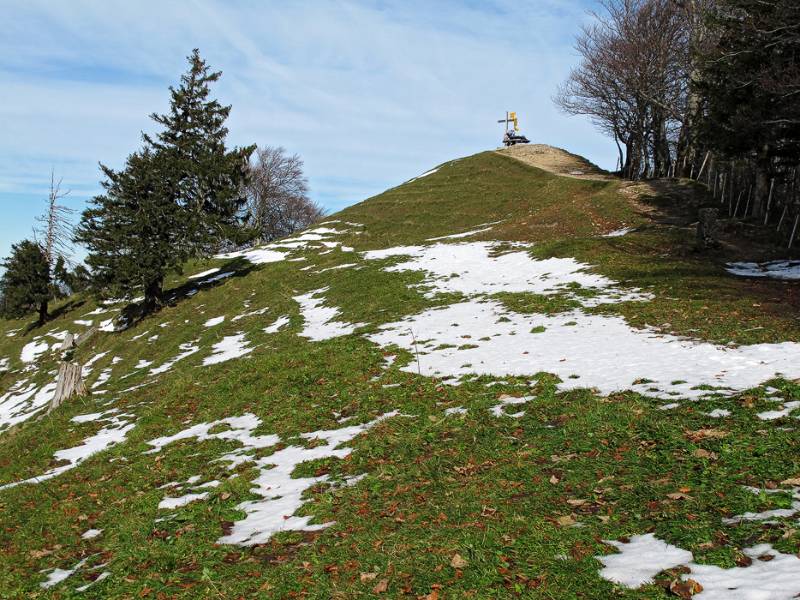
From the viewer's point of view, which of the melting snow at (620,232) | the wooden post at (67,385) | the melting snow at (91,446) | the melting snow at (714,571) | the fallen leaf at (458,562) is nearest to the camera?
the melting snow at (714,571)

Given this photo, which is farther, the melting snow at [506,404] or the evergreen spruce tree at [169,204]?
the evergreen spruce tree at [169,204]

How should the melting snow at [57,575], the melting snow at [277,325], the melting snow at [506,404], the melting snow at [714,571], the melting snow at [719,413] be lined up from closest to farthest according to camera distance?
the melting snow at [714,571] < the melting snow at [57,575] < the melting snow at [719,413] < the melting snow at [506,404] < the melting snow at [277,325]

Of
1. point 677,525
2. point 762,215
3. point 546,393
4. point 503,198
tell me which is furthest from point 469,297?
point 503,198

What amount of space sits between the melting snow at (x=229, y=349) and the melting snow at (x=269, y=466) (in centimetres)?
770

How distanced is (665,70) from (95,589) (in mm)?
43536

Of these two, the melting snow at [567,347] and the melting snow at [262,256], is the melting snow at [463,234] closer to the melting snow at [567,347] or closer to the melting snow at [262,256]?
the melting snow at [567,347]

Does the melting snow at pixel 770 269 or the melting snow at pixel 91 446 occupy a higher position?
the melting snow at pixel 770 269

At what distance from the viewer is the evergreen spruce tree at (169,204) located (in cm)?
3050

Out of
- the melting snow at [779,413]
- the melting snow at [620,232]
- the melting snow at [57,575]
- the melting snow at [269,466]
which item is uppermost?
the melting snow at [620,232]

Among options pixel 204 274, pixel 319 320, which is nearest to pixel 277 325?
pixel 319 320

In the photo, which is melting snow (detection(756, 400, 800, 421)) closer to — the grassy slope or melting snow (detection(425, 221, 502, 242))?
the grassy slope

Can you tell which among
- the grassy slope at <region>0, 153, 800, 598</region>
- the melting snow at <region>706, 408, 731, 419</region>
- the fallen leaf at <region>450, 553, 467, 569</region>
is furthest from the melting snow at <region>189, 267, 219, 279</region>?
the fallen leaf at <region>450, 553, 467, 569</region>

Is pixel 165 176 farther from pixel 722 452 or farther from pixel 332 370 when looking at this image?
pixel 722 452

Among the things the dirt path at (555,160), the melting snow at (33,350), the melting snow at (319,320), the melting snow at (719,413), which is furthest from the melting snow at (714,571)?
the dirt path at (555,160)
